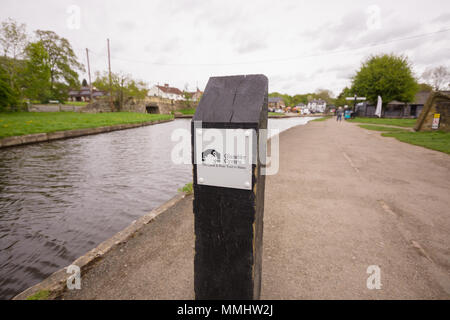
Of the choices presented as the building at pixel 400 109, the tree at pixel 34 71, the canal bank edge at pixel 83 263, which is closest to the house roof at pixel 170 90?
the tree at pixel 34 71

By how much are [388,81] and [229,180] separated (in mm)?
41411

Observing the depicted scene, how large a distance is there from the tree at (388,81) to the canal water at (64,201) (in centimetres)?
3670

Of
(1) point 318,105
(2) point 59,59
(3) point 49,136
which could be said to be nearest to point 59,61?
(2) point 59,59

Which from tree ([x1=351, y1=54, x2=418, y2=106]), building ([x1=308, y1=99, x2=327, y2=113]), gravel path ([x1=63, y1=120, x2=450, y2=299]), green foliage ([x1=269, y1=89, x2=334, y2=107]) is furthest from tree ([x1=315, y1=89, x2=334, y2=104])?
gravel path ([x1=63, y1=120, x2=450, y2=299])

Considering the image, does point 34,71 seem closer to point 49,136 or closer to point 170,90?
point 49,136

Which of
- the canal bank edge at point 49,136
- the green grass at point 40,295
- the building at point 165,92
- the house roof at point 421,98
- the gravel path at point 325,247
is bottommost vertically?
the green grass at point 40,295

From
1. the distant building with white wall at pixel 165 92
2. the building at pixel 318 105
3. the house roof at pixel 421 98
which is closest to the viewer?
the house roof at pixel 421 98

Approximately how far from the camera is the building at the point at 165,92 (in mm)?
87412

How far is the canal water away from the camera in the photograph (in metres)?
3.31

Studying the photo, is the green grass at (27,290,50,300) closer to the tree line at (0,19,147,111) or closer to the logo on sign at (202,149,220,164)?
the logo on sign at (202,149,220,164)

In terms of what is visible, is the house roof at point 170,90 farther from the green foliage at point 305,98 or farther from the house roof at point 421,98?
the house roof at point 421,98

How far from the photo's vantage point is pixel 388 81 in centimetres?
3275

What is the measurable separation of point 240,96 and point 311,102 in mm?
135633

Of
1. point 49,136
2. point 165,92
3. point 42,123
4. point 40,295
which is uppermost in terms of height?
point 165,92
